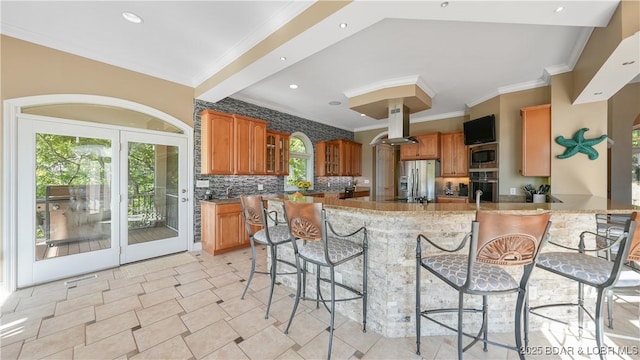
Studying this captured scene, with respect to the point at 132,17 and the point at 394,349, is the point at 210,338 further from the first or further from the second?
the point at 132,17

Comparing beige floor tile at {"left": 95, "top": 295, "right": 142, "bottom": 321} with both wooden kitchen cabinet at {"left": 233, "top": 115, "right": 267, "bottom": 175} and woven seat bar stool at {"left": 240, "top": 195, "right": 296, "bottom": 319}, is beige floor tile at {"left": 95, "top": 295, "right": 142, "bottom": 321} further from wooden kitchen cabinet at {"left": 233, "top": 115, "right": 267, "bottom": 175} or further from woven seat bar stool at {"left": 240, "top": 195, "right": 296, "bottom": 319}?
wooden kitchen cabinet at {"left": 233, "top": 115, "right": 267, "bottom": 175}

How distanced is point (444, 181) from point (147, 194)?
20.5 feet

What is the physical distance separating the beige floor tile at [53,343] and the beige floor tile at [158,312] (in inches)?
15.3

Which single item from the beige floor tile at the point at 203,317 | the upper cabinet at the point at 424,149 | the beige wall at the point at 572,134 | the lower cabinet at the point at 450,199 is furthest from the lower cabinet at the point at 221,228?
the beige wall at the point at 572,134

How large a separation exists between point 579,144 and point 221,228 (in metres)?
5.22

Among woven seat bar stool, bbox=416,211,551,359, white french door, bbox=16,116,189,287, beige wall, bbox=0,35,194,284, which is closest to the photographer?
woven seat bar stool, bbox=416,211,551,359

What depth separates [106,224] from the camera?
10.7ft

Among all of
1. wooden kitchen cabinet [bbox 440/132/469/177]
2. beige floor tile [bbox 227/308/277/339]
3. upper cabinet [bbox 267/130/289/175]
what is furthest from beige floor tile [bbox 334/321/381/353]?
wooden kitchen cabinet [bbox 440/132/469/177]

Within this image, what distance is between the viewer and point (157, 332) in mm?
1929

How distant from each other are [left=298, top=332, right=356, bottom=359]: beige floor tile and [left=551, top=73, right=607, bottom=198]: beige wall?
143 inches

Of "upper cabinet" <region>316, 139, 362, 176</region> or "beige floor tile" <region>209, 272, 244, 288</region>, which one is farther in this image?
"upper cabinet" <region>316, 139, 362, 176</region>

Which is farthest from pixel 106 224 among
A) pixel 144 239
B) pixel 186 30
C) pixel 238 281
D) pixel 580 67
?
pixel 580 67

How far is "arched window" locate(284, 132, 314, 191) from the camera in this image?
228 inches

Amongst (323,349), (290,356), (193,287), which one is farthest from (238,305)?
(323,349)
